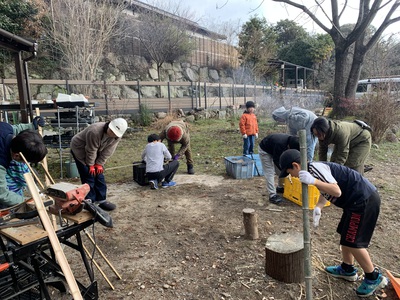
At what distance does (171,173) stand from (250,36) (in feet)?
62.7

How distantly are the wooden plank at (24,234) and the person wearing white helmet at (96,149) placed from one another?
6.90 feet

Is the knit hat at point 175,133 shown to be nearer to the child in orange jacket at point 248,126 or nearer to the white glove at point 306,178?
the child in orange jacket at point 248,126

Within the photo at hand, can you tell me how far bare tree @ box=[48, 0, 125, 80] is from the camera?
13.1 metres

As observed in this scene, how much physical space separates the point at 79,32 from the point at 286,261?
14.1 meters

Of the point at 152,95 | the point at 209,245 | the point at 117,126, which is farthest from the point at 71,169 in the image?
the point at 152,95

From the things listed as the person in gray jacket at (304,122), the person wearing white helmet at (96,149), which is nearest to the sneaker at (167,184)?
the person wearing white helmet at (96,149)

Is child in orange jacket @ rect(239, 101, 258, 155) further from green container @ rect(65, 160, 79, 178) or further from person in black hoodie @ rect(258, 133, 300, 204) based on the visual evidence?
green container @ rect(65, 160, 79, 178)

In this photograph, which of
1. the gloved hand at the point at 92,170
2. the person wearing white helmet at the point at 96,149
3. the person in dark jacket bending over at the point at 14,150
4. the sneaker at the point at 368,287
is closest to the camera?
the person in dark jacket bending over at the point at 14,150

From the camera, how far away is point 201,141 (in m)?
10.1

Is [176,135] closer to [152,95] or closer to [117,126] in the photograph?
[117,126]

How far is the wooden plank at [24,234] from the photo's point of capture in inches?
75.7

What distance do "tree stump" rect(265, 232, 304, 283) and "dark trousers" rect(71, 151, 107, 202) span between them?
9.43 ft

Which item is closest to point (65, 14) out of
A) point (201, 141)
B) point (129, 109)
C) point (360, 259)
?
point (129, 109)

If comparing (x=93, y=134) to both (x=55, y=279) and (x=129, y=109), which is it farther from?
(x=129, y=109)
